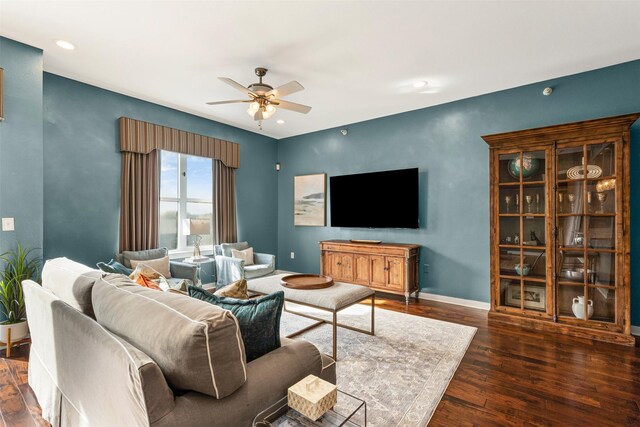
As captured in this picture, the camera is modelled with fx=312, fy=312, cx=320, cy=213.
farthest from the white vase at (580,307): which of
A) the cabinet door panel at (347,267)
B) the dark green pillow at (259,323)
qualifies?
the dark green pillow at (259,323)

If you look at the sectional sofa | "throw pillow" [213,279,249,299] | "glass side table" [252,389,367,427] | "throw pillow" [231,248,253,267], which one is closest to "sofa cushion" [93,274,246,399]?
the sectional sofa

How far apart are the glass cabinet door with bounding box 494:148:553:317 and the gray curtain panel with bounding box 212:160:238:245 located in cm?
398

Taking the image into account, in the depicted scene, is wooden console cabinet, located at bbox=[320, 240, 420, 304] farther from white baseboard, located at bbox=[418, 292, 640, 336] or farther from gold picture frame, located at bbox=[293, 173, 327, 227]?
gold picture frame, located at bbox=[293, 173, 327, 227]

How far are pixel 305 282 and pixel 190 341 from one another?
2077 mm

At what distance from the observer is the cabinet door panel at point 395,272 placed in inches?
168

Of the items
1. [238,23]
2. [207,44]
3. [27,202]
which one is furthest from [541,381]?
[27,202]

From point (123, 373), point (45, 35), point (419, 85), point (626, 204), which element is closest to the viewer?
point (123, 373)

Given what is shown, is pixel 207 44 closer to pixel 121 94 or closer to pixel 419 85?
pixel 121 94

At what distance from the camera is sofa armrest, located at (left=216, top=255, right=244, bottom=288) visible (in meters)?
4.37

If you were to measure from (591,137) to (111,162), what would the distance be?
17.6 ft

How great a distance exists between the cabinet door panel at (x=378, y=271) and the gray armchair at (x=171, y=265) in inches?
94.1

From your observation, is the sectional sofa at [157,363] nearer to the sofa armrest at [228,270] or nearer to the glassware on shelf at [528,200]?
the sofa armrest at [228,270]

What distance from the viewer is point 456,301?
14.0 ft

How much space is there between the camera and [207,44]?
2.85 m
